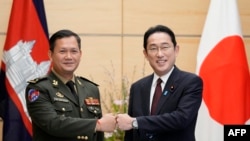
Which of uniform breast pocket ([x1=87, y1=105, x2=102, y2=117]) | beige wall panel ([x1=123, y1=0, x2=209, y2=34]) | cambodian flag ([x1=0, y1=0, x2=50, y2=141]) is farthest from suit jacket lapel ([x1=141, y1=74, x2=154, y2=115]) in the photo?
beige wall panel ([x1=123, y1=0, x2=209, y2=34])

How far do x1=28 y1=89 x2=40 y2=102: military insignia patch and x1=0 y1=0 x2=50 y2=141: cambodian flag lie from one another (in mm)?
1150

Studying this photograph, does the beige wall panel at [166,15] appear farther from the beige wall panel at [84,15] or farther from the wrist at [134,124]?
the wrist at [134,124]

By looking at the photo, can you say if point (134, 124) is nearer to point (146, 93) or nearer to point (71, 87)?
point (146, 93)

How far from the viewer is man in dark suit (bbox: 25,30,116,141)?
259 centimetres

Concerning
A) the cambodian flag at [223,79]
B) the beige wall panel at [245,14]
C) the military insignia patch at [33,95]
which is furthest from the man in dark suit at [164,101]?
the beige wall panel at [245,14]

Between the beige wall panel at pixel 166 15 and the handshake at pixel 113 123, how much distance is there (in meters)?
1.67

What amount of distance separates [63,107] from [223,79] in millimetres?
1649

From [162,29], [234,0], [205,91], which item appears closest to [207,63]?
[205,91]

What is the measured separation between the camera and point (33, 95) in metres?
2.65

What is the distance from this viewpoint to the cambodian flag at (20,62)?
3.80m

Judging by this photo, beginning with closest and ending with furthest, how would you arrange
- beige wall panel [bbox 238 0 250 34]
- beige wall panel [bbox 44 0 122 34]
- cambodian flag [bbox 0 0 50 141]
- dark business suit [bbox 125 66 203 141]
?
dark business suit [bbox 125 66 203 141] → cambodian flag [bbox 0 0 50 141] → beige wall panel [bbox 44 0 122 34] → beige wall panel [bbox 238 0 250 34]

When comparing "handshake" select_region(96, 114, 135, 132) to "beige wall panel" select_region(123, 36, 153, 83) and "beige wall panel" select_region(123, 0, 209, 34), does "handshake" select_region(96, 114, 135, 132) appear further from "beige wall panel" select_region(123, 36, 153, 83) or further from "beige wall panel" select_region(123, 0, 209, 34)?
"beige wall panel" select_region(123, 0, 209, 34)

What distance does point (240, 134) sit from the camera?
2299 millimetres

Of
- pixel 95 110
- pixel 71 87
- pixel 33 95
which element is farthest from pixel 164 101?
pixel 33 95
